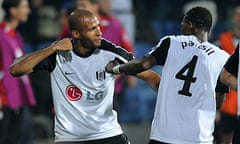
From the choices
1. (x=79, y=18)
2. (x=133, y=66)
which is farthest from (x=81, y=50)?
(x=133, y=66)

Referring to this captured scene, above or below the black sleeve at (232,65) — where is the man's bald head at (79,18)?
above

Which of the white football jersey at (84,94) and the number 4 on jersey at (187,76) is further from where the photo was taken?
the white football jersey at (84,94)

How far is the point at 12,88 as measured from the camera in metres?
11.5

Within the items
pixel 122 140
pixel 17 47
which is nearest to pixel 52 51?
pixel 122 140

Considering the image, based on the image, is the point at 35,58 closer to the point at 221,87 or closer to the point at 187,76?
the point at 187,76

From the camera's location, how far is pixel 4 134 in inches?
455

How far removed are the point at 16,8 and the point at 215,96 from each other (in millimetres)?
4123

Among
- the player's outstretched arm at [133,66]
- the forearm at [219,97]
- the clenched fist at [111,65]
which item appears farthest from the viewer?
the clenched fist at [111,65]

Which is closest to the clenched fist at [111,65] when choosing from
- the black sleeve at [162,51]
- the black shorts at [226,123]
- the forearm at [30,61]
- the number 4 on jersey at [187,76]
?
the forearm at [30,61]

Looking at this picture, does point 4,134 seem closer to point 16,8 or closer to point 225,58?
point 16,8

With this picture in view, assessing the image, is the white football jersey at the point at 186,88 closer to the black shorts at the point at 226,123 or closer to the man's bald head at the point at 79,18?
the man's bald head at the point at 79,18

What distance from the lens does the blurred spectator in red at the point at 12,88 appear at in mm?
11484

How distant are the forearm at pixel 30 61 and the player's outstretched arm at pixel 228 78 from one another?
55.1 inches

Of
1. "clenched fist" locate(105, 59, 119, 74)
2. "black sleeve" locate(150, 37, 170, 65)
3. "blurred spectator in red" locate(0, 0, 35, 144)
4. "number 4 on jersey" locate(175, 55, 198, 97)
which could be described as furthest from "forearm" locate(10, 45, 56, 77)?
"blurred spectator in red" locate(0, 0, 35, 144)
